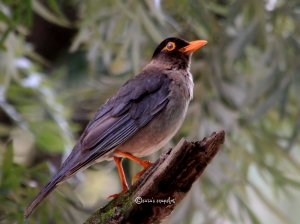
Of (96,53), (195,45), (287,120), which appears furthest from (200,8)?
(287,120)

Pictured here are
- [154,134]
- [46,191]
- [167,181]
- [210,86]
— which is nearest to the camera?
[167,181]

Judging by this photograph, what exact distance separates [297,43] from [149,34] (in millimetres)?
1796

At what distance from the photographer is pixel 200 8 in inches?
286

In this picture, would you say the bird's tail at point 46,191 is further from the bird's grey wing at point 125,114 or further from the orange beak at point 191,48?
the orange beak at point 191,48

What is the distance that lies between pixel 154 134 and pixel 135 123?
0.19 meters

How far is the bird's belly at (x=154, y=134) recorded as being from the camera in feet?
18.9

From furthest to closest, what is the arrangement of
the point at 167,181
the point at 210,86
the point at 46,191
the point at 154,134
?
1. the point at 210,86
2. the point at 154,134
3. the point at 46,191
4. the point at 167,181

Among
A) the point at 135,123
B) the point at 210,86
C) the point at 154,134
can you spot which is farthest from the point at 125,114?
the point at 210,86

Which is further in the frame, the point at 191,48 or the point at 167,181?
the point at 191,48

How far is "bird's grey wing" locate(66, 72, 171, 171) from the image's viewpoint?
5576 millimetres

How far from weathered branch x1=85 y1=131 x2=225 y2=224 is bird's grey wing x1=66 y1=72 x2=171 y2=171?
28.8 inches

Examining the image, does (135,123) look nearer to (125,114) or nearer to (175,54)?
(125,114)

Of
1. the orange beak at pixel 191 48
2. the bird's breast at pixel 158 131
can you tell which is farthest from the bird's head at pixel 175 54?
the bird's breast at pixel 158 131

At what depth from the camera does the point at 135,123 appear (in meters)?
5.85
